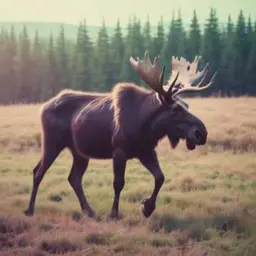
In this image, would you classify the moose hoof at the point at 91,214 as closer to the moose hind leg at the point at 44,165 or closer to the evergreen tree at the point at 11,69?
the moose hind leg at the point at 44,165

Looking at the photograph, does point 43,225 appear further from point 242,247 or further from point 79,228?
point 242,247

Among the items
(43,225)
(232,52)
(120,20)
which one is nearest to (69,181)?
(43,225)

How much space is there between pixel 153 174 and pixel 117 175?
0.68ft

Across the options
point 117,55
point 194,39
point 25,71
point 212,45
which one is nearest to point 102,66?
point 117,55

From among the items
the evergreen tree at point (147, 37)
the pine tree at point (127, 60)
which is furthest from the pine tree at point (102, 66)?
the evergreen tree at point (147, 37)

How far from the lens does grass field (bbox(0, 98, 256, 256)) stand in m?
2.94

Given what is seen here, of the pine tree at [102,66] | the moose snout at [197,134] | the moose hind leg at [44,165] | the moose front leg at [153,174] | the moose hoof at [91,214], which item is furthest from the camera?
the pine tree at [102,66]

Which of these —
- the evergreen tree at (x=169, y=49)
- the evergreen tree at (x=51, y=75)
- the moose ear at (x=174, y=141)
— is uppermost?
the evergreen tree at (x=169, y=49)

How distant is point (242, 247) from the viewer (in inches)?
114

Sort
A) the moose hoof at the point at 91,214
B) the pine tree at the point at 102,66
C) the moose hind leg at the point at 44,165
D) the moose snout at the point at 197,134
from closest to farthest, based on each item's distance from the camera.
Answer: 1. the moose snout at the point at 197,134
2. the moose hoof at the point at 91,214
3. the moose hind leg at the point at 44,165
4. the pine tree at the point at 102,66

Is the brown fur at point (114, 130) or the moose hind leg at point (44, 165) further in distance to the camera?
the moose hind leg at point (44, 165)

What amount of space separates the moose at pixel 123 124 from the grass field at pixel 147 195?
0.09 meters

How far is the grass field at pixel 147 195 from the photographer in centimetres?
294

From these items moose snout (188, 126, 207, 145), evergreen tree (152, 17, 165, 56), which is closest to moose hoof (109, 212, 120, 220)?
moose snout (188, 126, 207, 145)
